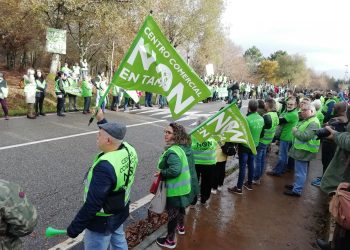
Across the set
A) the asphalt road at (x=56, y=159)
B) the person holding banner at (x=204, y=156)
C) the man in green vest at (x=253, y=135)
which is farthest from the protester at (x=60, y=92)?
the person holding banner at (x=204, y=156)

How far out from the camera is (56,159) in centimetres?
761

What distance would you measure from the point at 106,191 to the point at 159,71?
1.88 m

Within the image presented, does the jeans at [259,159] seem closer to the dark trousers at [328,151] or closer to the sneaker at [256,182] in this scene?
the sneaker at [256,182]

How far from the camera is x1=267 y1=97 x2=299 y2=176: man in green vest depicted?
7.57 m

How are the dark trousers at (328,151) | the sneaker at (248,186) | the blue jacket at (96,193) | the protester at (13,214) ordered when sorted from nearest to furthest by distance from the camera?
1. the protester at (13,214)
2. the blue jacket at (96,193)
3. the sneaker at (248,186)
4. the dark trousers at (328,151)

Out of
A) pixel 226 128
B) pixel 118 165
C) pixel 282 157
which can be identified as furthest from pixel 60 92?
pixel 118 165

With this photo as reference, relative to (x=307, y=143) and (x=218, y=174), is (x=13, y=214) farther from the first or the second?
(x=307, y=143)

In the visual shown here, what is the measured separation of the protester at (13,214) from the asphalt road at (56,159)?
2.14 m

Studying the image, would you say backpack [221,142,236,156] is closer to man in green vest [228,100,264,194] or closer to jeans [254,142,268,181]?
man in green vest [228,100,264,194]

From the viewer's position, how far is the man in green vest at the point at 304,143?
6051 millimetres

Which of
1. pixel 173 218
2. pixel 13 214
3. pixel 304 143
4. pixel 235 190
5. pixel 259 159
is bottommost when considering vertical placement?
pixel 235 190

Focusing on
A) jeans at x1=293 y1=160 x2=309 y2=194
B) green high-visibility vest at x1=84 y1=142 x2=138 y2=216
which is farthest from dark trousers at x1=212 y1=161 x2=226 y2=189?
green high-visibility vest at x1=84 y1=142 x2=138 y2=216

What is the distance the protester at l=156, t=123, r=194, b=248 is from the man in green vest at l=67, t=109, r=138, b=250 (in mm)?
734

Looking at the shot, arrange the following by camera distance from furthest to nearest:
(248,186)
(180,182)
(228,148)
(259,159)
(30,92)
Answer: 1. (30,92)
2. (259,159)
3. (248,186)
4. (228,148)
5. (180,182)
